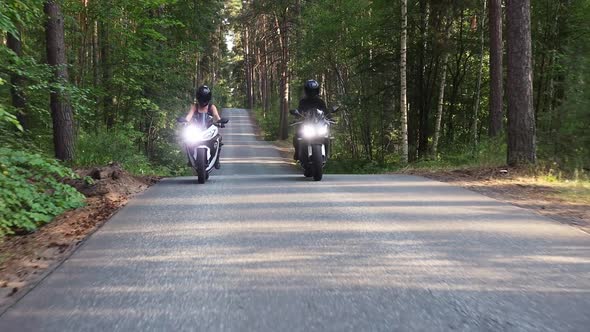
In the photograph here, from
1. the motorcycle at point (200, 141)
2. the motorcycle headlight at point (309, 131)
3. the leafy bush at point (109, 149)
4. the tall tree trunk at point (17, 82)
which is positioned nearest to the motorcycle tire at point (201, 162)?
the motorcycle at point (200, 141)

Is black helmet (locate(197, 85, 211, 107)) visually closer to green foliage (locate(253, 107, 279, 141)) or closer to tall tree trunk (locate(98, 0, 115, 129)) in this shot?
tall tree trunk (locate(98, 0, 115, 129))

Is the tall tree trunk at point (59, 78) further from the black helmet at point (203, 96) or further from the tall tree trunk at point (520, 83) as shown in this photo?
the tall tree trunk at point (520, 83)

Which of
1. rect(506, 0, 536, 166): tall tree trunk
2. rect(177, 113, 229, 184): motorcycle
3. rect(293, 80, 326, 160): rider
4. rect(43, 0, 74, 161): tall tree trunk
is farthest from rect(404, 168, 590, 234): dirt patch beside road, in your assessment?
rect(43, 0, 74, 161): tall tree trunk

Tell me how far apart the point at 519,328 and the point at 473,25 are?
22491mm

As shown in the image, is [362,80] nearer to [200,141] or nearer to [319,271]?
[200,141]

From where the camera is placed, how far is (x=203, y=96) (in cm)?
1075

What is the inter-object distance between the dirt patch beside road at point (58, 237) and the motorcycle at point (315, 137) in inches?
131

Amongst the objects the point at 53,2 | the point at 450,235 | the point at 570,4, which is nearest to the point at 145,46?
the point at 53,2

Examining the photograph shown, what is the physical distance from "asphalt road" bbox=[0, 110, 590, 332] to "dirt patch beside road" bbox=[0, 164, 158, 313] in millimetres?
202

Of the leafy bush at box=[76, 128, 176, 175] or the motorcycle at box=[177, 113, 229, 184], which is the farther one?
the leafy bush at box=[76, 128, 176, 175]

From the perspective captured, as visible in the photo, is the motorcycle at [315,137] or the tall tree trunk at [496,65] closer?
the motorcycle at [315,137]

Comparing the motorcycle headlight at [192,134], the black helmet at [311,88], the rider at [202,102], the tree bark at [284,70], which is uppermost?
the tree bark at [284,70]

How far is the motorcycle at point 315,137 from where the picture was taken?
35.2 feet

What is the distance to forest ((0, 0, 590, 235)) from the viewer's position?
11.8 m
